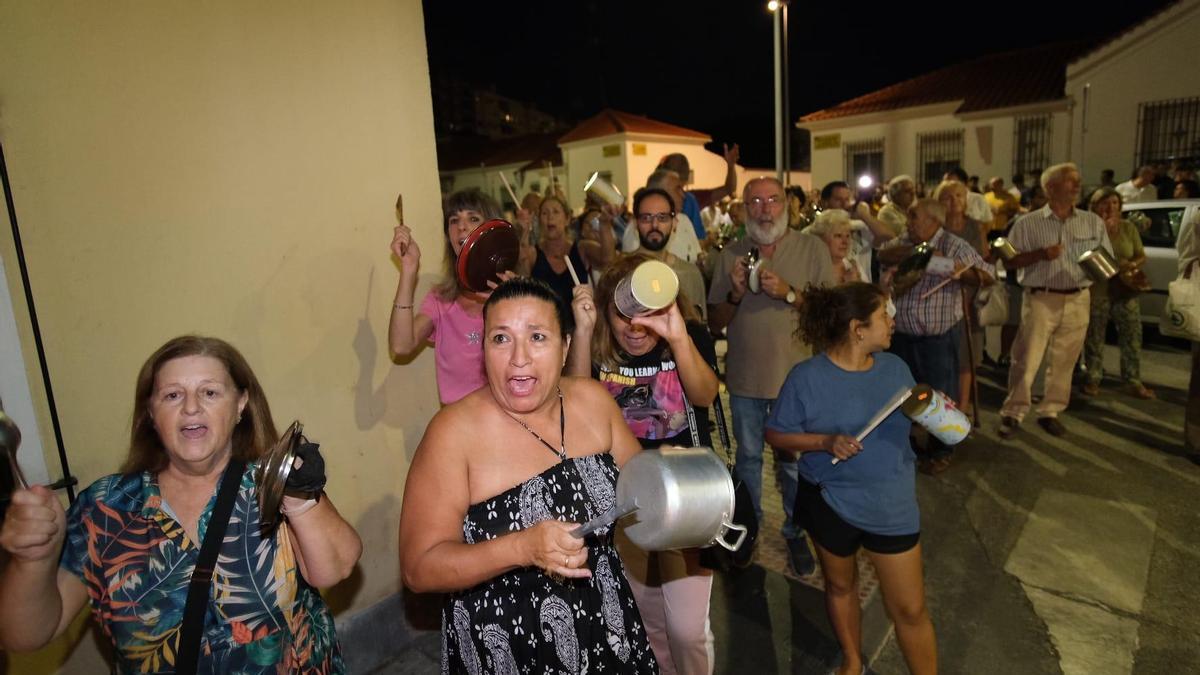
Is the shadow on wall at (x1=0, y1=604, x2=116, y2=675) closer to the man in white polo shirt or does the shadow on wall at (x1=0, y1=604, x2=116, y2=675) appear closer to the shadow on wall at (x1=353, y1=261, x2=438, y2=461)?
the shadow on wall at (x1=353, y1=261, x2=438, y2=461)

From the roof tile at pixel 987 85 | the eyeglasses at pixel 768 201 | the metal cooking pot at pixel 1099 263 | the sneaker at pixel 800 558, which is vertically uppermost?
the roof tile at pixel 987 85

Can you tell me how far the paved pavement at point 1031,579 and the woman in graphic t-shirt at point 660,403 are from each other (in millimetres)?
608

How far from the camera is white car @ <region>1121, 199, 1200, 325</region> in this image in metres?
8.49

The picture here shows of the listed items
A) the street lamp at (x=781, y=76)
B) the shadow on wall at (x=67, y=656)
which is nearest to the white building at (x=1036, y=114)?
the street lamp at (x=781, y=76)

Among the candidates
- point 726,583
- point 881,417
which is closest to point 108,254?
point 881,417

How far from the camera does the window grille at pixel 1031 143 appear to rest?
2045 cm

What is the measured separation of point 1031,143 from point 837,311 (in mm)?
22447

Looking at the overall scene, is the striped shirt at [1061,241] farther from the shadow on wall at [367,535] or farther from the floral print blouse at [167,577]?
the floral print blouse at [167,577]

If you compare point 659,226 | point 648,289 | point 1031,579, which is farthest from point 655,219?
point 1031,579

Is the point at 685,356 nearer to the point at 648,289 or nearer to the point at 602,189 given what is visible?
the point at 648,289

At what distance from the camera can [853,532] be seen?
2814mm

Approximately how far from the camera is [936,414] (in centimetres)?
271

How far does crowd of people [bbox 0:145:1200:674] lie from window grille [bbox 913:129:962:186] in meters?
19.8

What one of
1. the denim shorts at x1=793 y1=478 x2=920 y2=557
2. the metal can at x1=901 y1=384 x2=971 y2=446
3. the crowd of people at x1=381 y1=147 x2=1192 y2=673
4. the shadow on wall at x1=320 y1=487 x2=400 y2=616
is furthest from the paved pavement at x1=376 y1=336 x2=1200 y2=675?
the metal can at x1=901 y1=384 x2=971 y2=446
